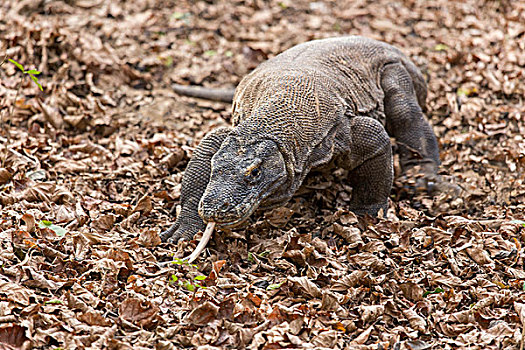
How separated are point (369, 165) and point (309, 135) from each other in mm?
915

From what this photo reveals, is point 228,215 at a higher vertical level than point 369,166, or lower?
higher

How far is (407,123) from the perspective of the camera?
21.9 feet

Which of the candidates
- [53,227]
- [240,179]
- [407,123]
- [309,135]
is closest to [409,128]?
[407,123]

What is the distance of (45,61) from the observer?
7.91 m

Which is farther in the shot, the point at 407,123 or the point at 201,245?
the point at 407,123

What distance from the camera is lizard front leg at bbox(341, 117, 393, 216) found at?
584 centimetres

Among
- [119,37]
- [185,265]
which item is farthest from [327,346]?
[119,37]

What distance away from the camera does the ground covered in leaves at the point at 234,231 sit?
14.1ft

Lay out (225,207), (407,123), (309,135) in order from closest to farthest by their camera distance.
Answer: (225,207), (309,135), (407,123)

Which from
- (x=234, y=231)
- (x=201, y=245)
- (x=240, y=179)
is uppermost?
(x=240, y=179)

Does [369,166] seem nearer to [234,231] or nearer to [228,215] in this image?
[234,231]

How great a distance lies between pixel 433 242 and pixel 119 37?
5.57 meters

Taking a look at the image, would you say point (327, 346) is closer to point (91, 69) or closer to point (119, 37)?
point (91, 69)

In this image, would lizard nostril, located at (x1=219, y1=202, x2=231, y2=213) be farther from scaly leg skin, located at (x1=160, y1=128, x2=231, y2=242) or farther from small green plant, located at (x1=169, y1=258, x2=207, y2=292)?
scaly leg skin, located at (x1=160, y1=128, x2=231, y2=242)
